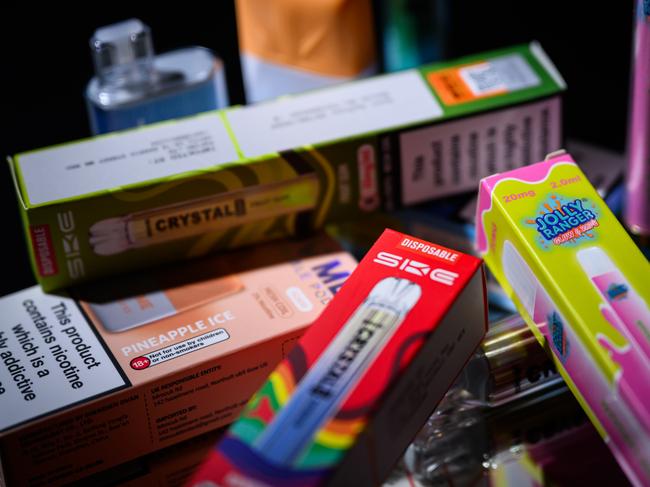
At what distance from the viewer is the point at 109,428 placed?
0.60m

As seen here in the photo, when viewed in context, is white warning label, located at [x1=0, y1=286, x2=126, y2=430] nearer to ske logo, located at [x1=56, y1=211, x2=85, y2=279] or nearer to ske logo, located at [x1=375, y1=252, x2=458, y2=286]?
ske logo, located at [x1=56, y1=211, x2=85, y2=279]

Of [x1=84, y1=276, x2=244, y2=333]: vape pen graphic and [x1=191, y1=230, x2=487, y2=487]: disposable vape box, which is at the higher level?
[x1=191, y1=230, x2=487, y2=487]: disposable vape box

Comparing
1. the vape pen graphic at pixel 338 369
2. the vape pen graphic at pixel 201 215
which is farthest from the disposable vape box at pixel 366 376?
the vape pen graphic at pixel 201 215

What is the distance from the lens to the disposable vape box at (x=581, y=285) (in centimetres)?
52

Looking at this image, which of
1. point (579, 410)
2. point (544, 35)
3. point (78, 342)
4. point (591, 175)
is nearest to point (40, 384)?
point (78, 342)

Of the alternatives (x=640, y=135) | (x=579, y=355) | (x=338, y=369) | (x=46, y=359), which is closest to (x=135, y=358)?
(x=46, y=359)

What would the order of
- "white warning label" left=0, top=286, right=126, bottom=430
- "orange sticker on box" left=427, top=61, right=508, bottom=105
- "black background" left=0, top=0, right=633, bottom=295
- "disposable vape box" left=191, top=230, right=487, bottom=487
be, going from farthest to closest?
"black background" left=0, top=0, right=633, bottom=295, "orange sticker on box" left=427, top=61, right=508, bottom=105, "white warning label" left=0, top=286, right=126, bottom=430, "disposable vape box" left=191, top=230, right=487, bottom=487

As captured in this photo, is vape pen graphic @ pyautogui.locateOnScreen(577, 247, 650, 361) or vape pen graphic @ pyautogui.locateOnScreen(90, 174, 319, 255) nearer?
vape pen graphic @ pyautogui.locateOnScreen(577, 247, 650, 361)

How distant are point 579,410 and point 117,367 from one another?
33 cm

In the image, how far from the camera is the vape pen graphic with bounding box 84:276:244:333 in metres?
0.65

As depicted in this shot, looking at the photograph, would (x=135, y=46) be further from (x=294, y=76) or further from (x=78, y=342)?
(x=78, y=342)

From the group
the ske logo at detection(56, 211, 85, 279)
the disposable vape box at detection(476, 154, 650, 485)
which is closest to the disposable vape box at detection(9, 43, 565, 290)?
the ske logo at detection(56, 211, 85, 279)

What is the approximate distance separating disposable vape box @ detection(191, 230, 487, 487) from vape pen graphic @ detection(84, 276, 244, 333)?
15 cm

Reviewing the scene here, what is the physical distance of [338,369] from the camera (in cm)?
50
